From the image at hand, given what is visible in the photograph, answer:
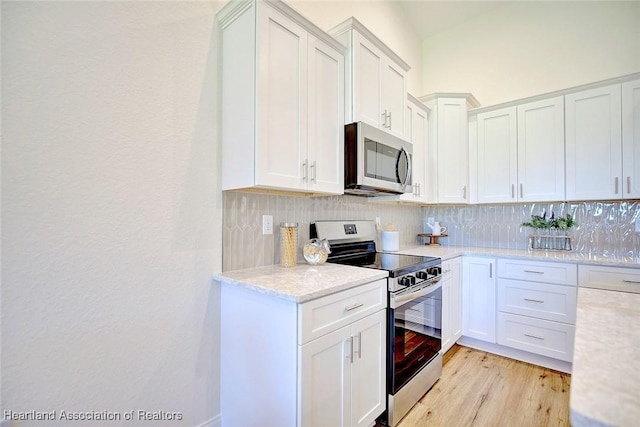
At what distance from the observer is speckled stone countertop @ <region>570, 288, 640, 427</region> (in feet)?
1.53

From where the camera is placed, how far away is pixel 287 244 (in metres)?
1.89

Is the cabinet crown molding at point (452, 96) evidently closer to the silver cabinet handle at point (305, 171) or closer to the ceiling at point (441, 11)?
the ceiling at point (441, 11)

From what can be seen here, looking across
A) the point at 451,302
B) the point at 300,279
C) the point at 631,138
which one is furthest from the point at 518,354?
the point at 300,279

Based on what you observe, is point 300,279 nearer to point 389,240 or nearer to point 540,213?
point 389,240

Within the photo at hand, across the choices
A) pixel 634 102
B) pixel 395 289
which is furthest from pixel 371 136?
pixel 634 102

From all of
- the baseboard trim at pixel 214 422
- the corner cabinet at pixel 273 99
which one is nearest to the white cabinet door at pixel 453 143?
the corner cabinet at pixel 273 99

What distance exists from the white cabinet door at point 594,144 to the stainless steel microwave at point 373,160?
155cm

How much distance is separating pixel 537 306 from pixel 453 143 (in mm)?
1718

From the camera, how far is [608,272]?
2.24 meters

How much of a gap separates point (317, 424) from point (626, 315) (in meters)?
1.21

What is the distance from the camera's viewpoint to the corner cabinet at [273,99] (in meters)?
1.51

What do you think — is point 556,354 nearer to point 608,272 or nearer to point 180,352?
point 608,272

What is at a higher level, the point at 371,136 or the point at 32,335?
the point at 371,136

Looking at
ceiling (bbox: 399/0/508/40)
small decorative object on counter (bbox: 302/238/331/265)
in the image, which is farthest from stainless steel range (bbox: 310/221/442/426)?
ceiling (bbox: 399/0/508/40)
